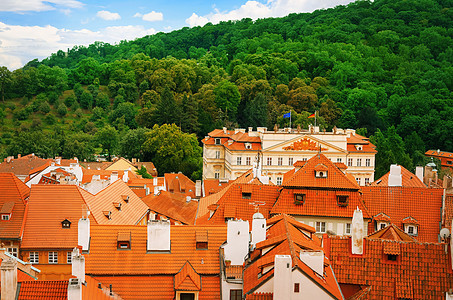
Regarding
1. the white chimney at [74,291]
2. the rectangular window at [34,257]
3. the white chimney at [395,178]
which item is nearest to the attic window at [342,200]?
the white chimney at [395,178]

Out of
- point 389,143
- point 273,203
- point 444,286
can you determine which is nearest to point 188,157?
point 389,143

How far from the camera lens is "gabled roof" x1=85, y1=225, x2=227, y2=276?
23.4m

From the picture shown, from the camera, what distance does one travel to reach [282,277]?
61.7 ft

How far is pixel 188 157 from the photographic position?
81.6 meters

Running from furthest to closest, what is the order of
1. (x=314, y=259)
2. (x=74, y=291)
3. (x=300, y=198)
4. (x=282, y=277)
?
(x=300, y=198) → (x=314, y=259) → (x=282, y=277) → (x=74, y=291)

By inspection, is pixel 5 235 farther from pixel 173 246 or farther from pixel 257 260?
pixel 257 260

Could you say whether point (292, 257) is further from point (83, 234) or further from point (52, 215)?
point (52, 215)

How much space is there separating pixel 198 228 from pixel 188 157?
56.7 metres

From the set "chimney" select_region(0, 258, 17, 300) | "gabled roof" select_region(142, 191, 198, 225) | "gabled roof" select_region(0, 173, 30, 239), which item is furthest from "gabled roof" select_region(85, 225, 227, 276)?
"gabled roof" select_region(142, 191, 198, 225)

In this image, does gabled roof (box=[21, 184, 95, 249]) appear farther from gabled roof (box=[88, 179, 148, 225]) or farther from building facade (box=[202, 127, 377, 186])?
building facade (box=[202, 127, 377, 186])

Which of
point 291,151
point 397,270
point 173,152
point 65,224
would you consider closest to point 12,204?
point 65,224

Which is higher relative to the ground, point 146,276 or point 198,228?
point 198,228

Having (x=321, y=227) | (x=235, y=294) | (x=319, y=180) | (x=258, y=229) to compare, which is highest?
(x=319, y=180)

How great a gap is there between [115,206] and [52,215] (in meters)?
5.29
